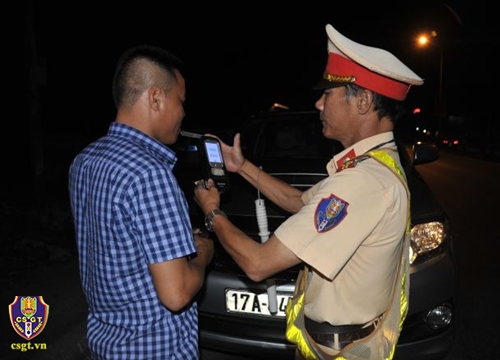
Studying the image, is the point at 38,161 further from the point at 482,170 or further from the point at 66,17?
the point at 482,170

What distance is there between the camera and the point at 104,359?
5.32 feet

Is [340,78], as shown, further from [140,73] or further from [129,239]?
[129,239]

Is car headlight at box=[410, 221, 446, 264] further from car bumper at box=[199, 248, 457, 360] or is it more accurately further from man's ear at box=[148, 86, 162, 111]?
man's ear at box=[148, 86, 162, 111]

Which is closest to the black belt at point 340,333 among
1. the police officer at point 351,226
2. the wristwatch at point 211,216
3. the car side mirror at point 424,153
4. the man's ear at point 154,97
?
the police officer at point 351,226

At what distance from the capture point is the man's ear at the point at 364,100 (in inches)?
68.7

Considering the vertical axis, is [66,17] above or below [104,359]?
above

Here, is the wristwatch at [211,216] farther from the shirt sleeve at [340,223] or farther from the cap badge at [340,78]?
the cap badge at [340,78]

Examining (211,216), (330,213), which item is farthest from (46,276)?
(330,213)

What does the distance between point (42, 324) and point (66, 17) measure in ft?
41.9

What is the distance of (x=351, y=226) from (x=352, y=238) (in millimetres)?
44

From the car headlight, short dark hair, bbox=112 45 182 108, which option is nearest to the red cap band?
short dark hair, bbox=112 45 182 108

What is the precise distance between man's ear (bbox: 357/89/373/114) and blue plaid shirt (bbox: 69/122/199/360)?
0.78m

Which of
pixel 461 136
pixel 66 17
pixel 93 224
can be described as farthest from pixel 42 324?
pixel 461 136

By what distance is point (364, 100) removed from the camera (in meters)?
1.76
